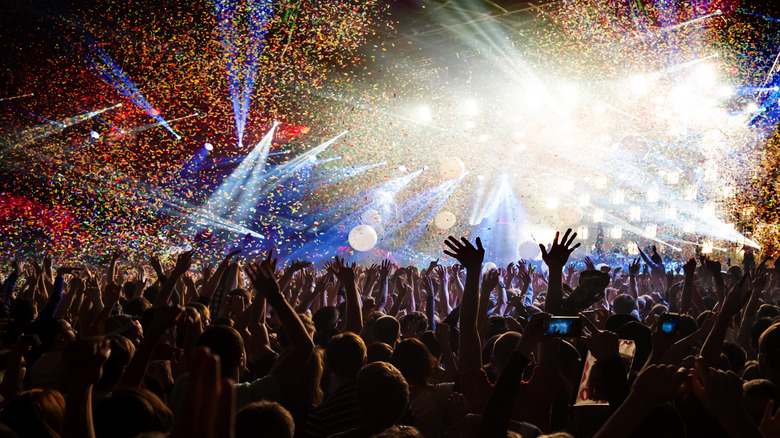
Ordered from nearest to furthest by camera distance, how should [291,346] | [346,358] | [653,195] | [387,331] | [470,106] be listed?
1. [346,358]
2. [291,346]
3. [387,331]
4. [470,106]
5. [653,195]

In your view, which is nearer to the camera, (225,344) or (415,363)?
(225,344)

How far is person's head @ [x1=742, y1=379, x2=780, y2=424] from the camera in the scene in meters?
2.32

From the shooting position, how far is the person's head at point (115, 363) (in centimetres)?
239

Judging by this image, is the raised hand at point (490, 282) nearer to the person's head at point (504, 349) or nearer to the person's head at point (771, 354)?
the person's head at point (504, 349)

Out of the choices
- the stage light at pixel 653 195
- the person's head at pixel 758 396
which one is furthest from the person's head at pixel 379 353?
the stage light at pixel 653 195

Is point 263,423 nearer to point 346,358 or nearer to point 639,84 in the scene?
point 346,358

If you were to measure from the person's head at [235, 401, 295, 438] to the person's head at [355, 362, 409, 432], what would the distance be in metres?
0.36

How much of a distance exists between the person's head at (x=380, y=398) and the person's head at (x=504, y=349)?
0.97 meters

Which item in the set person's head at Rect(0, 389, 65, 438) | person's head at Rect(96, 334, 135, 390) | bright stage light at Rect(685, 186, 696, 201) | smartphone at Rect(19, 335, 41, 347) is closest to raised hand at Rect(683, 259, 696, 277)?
person's head at Rect(96, 334, 135, 390)

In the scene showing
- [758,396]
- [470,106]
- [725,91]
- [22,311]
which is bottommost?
[758,396]

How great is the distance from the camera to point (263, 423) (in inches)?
66.7

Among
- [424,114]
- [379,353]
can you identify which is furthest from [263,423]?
[424,114]

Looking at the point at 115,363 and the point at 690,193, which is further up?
the point at 690,193

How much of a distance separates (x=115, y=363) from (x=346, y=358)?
3.33 ft
